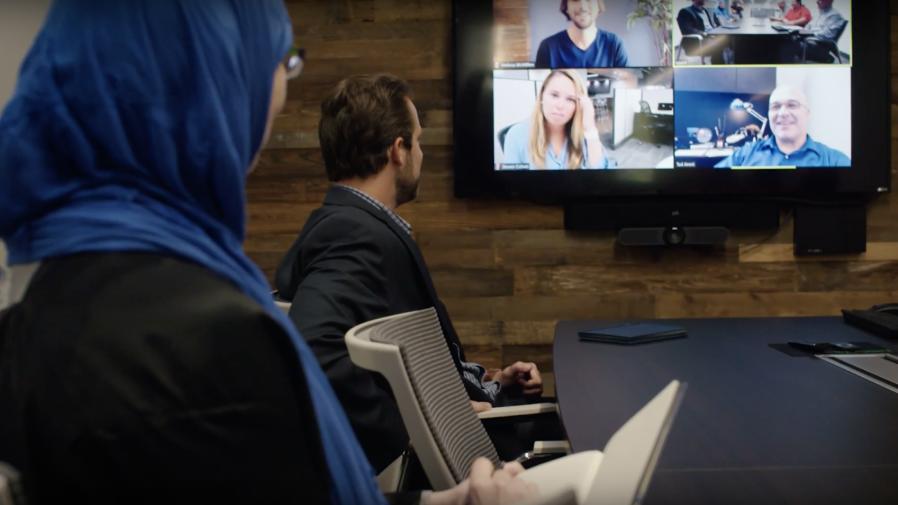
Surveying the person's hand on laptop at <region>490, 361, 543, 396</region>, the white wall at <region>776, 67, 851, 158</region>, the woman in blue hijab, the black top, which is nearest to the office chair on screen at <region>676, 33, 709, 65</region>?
the white wall at <region>776, 67, 851, 158</region>

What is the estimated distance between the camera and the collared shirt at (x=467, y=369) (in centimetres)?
212

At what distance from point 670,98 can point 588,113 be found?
37cm

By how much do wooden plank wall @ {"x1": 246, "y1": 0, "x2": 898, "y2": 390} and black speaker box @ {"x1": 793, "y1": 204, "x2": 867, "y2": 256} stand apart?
69mm

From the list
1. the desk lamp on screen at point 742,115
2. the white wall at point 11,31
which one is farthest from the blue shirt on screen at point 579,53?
the white wall at point 11,31

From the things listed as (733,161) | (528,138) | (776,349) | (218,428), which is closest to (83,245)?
(218,428)

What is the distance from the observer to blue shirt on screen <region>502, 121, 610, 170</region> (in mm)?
3783

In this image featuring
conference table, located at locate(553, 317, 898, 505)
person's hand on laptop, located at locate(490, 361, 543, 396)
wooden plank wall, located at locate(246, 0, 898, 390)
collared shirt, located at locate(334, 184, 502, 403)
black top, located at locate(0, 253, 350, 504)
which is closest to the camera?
black top, located at locate(0, 253, 350, 504)

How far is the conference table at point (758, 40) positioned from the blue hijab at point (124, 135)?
3364mm

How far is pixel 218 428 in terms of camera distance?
0.67 meters

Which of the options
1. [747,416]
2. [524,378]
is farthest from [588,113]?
[747,416]

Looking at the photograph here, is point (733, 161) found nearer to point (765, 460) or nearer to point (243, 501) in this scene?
point (765, 460)

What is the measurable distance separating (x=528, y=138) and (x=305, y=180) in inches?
41.7

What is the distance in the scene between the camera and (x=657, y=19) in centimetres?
374

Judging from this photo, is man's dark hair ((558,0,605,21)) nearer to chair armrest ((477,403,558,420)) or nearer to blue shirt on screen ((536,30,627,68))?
blue shirt on screen ((536,30,627,68))
